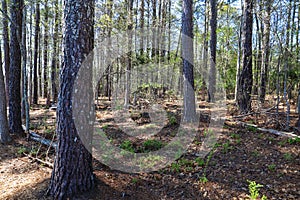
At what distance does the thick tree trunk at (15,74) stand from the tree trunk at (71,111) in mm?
4093

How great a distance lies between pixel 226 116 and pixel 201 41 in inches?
493

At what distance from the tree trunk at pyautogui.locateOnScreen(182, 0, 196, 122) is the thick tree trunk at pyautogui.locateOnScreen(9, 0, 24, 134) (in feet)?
15.9

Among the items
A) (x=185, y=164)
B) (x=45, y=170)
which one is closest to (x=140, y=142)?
(x=185, y=164)

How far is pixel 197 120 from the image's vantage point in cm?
670

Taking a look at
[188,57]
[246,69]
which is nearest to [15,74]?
[188,57]

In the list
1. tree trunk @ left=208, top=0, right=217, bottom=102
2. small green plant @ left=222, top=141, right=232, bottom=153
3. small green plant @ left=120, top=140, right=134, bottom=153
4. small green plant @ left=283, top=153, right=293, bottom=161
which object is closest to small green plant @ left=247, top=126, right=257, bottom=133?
small green plant @ left=222, top=141, right=232, bottom=153

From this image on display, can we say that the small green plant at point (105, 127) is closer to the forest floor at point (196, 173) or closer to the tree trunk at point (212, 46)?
the forest floor at point (196, 173)

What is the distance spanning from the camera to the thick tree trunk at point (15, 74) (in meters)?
5.82

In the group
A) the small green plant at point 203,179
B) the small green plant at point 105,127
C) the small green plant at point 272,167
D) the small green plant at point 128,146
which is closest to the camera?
the small green plant at point 203,179

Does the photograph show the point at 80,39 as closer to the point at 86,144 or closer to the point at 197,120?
the point at 86,144

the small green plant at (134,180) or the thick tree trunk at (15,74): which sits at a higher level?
the thick tree trunk at (15,74)

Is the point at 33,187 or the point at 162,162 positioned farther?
the point at 162,162

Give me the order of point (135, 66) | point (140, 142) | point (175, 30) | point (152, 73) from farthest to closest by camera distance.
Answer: point (175, 30), point (152, 73), point (135, 66), point (140, 142)

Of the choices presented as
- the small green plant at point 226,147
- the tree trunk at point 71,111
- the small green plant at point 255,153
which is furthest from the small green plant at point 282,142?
the tree trunk at point 71,111
